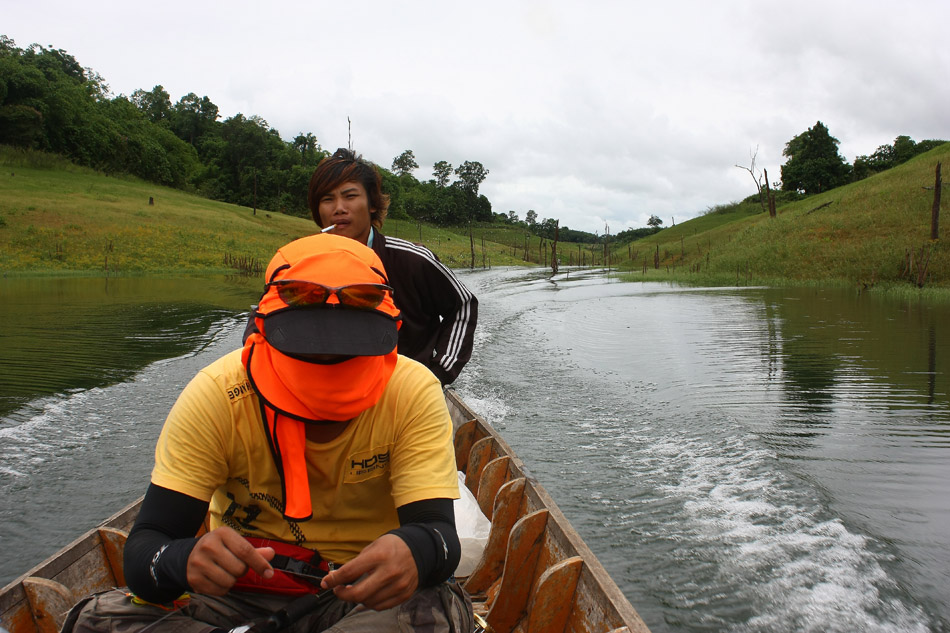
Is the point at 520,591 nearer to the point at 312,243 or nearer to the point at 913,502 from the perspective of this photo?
the point at 312,243

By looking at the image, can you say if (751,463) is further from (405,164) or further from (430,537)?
(405,164)

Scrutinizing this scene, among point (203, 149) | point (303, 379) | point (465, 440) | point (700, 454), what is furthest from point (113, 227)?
point (203, 149)

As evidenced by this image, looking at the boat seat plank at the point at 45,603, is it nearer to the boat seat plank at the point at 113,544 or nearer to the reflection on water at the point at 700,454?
the boat seat plank at the point at 113,544

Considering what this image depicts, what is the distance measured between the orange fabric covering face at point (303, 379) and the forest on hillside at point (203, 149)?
1588 inches

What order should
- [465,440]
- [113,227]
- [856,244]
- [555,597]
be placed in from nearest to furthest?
[555,597], [465,440], [856,244], [113,227]

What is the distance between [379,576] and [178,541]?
0.57m

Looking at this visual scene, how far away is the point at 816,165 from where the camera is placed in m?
64.6

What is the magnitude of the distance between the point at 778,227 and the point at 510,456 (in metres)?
40.9

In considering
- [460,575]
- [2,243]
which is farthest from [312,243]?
[2,243]

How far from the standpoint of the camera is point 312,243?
1969 millimetres

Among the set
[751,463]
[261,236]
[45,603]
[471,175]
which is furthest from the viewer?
[471,175]

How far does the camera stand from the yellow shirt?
1926 mm

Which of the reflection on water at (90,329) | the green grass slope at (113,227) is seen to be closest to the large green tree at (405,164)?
the green grass slope at (113,227)

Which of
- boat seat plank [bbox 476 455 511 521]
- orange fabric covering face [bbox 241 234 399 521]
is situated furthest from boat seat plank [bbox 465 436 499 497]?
orange fabric covering face [bbox 241 234 399 521]
